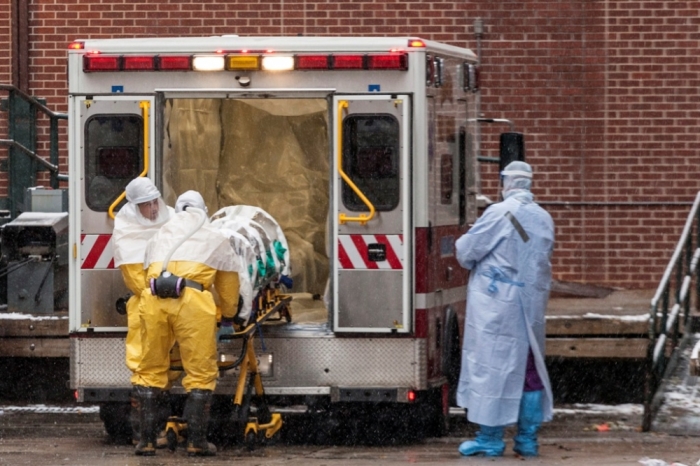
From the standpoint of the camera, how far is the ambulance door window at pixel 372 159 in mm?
8805

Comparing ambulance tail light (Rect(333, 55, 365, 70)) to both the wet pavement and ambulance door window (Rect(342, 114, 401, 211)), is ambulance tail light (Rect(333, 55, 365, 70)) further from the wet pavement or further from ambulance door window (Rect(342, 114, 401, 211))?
the wet pavement

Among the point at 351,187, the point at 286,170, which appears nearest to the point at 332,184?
the point at 351,187

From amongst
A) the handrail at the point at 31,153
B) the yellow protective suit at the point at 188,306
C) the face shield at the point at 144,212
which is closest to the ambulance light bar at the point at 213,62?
the face shield at the point at 144,212

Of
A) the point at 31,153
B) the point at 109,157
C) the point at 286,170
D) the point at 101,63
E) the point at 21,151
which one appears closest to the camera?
the point at 101,63

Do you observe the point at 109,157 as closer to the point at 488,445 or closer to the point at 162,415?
the point at 162,415

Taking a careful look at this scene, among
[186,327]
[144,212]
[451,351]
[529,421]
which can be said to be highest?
[144,212]

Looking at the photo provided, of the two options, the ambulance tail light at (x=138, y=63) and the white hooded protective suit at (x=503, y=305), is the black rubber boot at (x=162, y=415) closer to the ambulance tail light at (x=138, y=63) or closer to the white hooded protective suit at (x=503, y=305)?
the white hooded protective suit at (x=503, y=305)

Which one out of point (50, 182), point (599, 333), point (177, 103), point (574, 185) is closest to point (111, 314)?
point (177, 103)

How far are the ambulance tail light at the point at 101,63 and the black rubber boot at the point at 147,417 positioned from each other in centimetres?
193

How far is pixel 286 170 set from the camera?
11.0 metres

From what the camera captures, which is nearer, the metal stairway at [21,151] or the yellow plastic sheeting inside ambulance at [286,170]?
the yellow plastic sheeting inside ambulance at [286,170]

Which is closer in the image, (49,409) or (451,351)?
Answer: (451,351)

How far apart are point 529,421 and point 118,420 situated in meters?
2.68

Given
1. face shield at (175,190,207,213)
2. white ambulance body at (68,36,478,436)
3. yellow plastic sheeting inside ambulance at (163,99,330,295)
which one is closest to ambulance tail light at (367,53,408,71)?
white ambulance body at (68,36,478,436)
